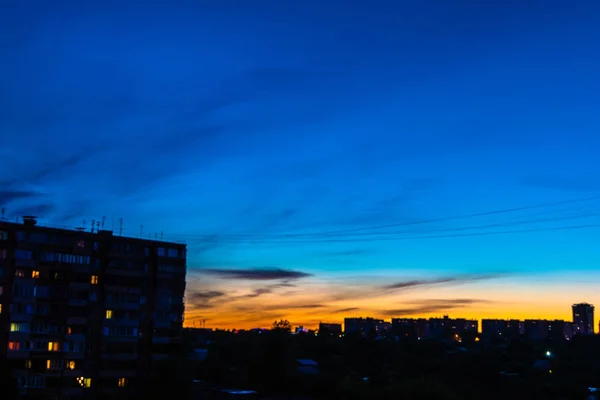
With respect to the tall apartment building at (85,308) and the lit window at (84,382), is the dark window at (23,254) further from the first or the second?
the lit window at (84,382)

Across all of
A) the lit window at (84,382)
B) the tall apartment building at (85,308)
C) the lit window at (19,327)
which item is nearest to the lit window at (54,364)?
the tall apartment building at (85,308)

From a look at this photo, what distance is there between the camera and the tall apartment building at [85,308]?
220ft

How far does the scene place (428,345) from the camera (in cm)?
12681

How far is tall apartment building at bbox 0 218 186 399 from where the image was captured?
67.1 metres

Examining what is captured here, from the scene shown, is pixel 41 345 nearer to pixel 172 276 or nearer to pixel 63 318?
pixel 63 318

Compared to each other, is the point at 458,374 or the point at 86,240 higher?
the point at 86,240

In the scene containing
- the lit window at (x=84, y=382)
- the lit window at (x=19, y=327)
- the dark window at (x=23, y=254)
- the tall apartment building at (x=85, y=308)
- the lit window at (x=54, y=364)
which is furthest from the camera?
the lit window at (x=84, y=382)

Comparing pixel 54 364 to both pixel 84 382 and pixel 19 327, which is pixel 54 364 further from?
pixel 19 327

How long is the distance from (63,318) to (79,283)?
13.2 feet

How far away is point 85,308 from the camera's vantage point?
236 feet

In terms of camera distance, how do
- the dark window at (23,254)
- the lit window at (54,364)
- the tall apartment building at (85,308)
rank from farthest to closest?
the lit window at (54,364)
the dark window at (23,254)
the tall apartment building at (85,308)

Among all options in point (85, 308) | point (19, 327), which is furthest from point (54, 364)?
point (85, 308)

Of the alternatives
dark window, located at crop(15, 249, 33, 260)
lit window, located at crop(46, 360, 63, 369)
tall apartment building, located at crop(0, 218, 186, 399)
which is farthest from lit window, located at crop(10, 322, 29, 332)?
dark window, located at crop(15, 249, 33, 260)

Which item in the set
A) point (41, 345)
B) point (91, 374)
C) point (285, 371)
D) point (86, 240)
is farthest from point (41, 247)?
point (285, 371)
